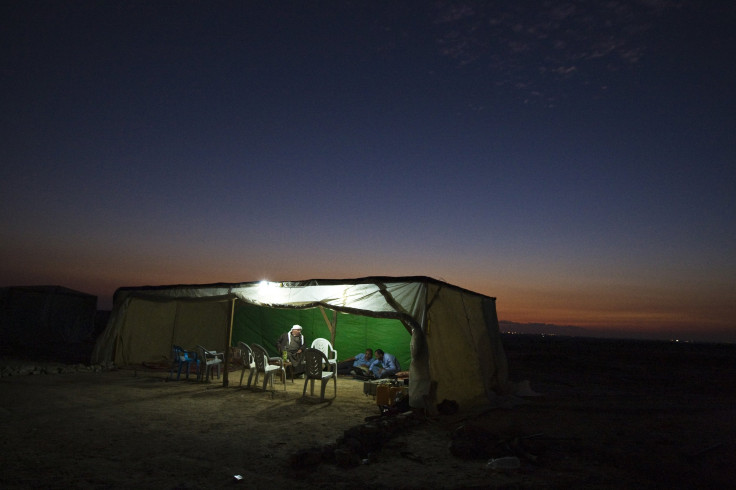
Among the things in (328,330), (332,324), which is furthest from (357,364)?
(328,330)

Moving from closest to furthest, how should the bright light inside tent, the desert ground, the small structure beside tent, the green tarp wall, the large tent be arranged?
the desert ground, the large tent, the bright light inside tent, the green tarp wall, the small structure beside tent

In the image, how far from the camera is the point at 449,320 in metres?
8.12

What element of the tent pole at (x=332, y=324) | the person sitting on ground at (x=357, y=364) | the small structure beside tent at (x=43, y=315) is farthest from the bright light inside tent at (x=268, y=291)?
the small structure beside tent at (x=43, y=315)

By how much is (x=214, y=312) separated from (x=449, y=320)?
29.7ft

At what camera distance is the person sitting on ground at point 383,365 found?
10.8m

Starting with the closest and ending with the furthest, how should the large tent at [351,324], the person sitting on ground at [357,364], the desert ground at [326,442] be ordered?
the desert ground at [326,442] → the large tent at [351,324] → the person sitting on ground at [357,364]

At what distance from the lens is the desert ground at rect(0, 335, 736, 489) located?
4102mm

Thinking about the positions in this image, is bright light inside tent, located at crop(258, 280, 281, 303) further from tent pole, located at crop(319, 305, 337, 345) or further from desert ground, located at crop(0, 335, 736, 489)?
tent pole, located at crop(319, 305, 337, 345)

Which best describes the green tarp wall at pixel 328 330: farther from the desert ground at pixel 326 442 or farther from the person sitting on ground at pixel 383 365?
the desert ground at pixel 326 442

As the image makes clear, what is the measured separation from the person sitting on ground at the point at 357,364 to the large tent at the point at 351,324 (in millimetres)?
527

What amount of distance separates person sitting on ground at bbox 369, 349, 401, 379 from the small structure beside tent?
55.5ft

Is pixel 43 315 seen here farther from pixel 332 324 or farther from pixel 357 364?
pixel 357 364

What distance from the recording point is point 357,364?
12148mm

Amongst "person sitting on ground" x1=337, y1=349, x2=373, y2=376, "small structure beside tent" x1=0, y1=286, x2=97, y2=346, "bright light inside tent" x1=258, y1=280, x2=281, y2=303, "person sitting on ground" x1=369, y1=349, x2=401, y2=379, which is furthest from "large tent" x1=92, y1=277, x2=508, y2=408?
"small structure beside tent" x1=0, y1=286, x2=97, y2=346
